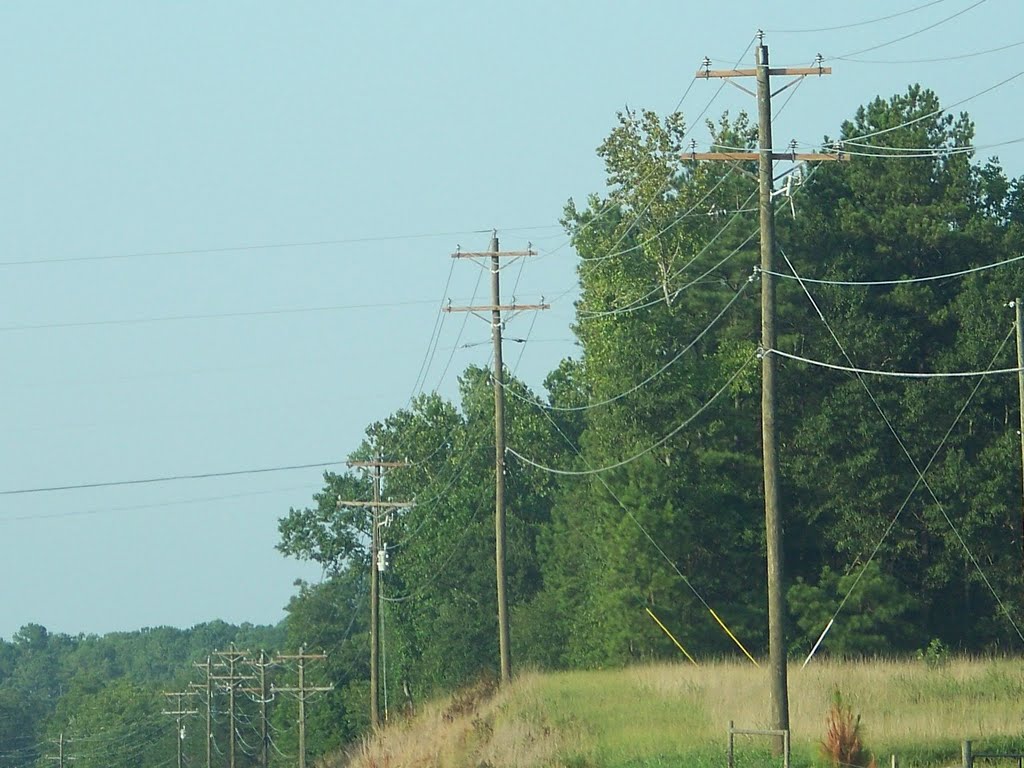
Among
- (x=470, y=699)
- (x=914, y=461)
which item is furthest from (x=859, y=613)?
(x=470, y=699)

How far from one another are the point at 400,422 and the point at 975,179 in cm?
3989

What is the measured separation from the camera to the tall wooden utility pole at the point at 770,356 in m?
25.8

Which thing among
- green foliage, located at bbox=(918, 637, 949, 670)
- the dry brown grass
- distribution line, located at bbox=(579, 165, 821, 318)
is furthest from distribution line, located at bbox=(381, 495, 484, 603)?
the dry brown grass

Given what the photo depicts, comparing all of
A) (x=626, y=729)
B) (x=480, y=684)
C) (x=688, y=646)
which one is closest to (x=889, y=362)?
(x=688, y=646)

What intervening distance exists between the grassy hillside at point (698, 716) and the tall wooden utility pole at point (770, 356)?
42.2 inches

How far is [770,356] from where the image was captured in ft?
87.5

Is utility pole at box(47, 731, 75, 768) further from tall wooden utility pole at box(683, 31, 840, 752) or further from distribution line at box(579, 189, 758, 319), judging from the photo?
tall wooden utility pole at box(683, 31, 840, 752)

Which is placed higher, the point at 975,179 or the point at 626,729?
the point at 975,179

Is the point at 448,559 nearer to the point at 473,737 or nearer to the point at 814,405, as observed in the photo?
the point at 814,405

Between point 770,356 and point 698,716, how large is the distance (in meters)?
6.80

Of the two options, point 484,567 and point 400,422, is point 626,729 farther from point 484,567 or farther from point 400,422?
point 400,422

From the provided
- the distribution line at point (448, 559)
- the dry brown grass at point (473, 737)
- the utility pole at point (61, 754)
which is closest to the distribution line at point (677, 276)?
the dry brown grass at point (473, 737)

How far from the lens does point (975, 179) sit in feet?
188

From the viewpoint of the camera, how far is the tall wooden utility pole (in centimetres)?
2578
